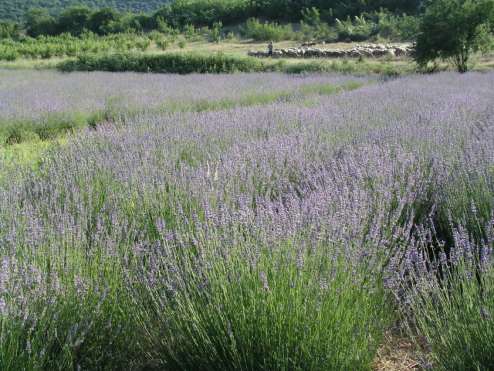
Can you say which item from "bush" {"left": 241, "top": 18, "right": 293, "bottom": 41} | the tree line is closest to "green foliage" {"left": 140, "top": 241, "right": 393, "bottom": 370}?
"bush" {"left": 241, "top": 18, "right": 293, "bottom": 41}

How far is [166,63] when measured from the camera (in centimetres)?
1969

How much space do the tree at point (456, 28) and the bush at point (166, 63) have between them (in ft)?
19.1

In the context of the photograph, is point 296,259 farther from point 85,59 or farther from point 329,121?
point 85,59

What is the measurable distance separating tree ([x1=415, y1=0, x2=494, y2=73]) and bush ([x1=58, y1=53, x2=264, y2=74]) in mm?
5831

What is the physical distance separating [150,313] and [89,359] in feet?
1.00

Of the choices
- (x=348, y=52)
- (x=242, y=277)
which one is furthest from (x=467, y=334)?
(x=348, y=52)

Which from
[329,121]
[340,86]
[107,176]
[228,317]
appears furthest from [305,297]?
[340,86]

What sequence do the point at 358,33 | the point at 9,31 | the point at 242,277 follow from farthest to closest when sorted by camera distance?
1. the point at 9,31
2. the point at 358,33
3. the point at 242,277

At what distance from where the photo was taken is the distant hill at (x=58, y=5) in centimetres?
7000

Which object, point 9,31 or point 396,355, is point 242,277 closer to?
point 396,355

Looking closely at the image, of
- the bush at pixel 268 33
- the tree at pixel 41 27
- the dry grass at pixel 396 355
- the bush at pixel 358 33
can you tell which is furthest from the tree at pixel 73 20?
the dry grass at pixel 396 355

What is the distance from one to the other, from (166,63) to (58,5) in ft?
221

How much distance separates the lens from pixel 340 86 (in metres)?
11.4

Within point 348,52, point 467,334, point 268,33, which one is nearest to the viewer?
point 467,334
